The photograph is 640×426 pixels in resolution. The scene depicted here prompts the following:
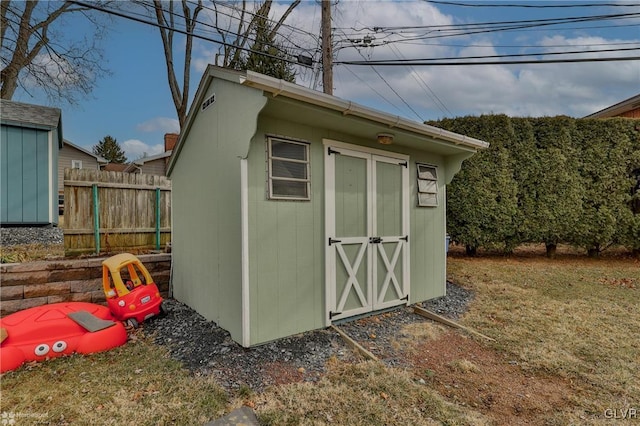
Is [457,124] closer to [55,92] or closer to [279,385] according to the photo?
[279,385]

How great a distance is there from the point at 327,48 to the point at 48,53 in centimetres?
988

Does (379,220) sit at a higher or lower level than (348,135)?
lower

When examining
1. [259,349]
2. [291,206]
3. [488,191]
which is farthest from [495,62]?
[259,349]

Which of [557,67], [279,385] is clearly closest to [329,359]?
[279,385]

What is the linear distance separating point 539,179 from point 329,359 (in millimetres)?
7495

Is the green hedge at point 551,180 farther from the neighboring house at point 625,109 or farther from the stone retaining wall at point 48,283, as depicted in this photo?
the stone retaining wall at point 48,283

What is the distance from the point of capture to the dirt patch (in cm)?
Answer: 230

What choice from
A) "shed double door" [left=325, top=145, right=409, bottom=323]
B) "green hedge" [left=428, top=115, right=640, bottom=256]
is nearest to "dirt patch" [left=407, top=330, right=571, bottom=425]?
"shed double door" [left=325, top=145, right=409, bottom=323]

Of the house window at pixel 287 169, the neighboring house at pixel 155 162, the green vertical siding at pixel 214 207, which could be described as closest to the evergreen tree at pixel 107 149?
the neighboring house at pixel 155 162

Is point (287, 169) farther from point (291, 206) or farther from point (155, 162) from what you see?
point (155, 162)

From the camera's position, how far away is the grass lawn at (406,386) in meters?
2.13

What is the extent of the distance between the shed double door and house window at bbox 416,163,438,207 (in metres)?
0.38

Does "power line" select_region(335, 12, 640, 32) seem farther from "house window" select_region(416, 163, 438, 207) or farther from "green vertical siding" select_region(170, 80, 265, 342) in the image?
"green vertical siding" select_region(170, 80, 265, 342)

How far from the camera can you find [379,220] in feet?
13.9
